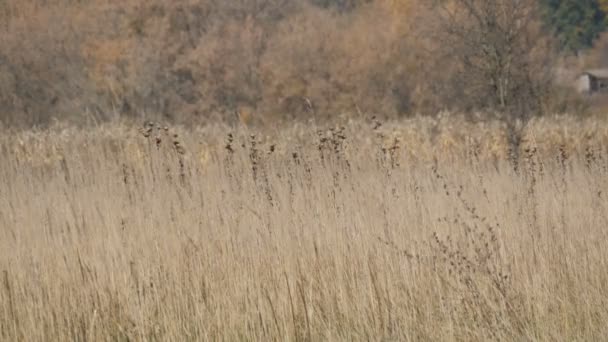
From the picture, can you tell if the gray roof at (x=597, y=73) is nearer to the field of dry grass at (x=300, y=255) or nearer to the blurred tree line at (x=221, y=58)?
the blurred tree line at (x=221, y=58)

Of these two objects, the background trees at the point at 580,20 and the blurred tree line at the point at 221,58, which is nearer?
the blurred tree line at the point at 221,58

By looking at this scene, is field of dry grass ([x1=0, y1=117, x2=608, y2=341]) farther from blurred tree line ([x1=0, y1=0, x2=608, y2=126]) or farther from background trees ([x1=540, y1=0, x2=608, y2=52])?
background trees ([x1=540, y1=0, x2=608, y2=52])

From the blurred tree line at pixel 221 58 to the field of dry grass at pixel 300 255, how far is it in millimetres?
20303

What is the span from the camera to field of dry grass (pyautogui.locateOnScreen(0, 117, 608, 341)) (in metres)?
4.75

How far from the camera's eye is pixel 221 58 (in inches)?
1252

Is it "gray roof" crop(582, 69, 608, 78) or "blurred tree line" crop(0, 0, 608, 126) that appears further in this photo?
"gray roof" crop(582, 69, 608, 78)

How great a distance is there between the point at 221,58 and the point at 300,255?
2717 centimetres

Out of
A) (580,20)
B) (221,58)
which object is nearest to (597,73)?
(580,20)

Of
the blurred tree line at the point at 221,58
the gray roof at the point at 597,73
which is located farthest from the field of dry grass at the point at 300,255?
the gray roof at the point at 597,73

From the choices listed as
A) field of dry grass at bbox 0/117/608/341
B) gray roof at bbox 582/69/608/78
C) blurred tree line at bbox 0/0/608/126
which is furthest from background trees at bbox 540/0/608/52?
field of dry grass at bbox 0/117/608/341

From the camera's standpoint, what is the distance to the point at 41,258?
17.8 ft

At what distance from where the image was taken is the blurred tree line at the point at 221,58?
2905 cm

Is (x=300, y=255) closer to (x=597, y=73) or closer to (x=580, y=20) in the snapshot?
(x=597, y=73)

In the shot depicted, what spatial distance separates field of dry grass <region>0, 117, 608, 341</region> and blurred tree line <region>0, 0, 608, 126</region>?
66.6 ft
